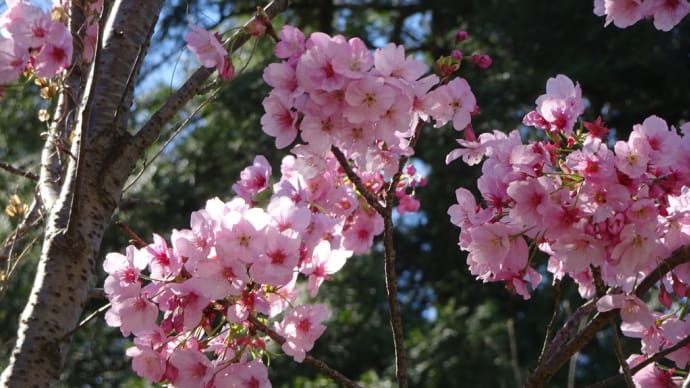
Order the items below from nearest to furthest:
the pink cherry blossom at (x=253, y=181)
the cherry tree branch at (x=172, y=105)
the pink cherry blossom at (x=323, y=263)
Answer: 1. the pink cherry blossom at (x=323, y=263)
2. the cherry tree branch at (x=172, y=105)
3. the pink cherry blossom at (x=253, y=181)

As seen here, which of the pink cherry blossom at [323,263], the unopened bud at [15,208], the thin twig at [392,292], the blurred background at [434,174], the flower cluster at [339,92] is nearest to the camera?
the flower cluster at [339,92]

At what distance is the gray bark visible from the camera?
1402mm

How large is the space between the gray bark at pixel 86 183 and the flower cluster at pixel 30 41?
87 millimetres

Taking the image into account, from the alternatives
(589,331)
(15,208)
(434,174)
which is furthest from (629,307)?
(434,174)

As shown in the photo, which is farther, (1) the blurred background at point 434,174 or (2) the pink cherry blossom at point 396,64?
(1) the blurred background at point 434,174

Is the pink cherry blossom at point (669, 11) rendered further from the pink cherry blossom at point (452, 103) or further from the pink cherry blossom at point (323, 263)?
the pink cherry blossom at point (323, 263)

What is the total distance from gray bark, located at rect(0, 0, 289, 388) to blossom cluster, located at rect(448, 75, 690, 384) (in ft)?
1.65

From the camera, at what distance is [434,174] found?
6398 millimetres

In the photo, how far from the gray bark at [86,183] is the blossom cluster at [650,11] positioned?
58 cm

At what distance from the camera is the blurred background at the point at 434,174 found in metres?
5.20

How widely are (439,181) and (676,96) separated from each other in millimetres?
1666

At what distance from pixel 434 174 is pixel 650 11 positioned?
5.16 m

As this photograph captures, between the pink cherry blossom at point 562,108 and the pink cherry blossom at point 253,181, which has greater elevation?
the pink cherry blossom at point 253,181

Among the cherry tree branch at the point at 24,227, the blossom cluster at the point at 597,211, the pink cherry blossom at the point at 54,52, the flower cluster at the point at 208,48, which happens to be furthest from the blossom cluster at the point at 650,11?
the cherry tree branch at the point at 24,227
